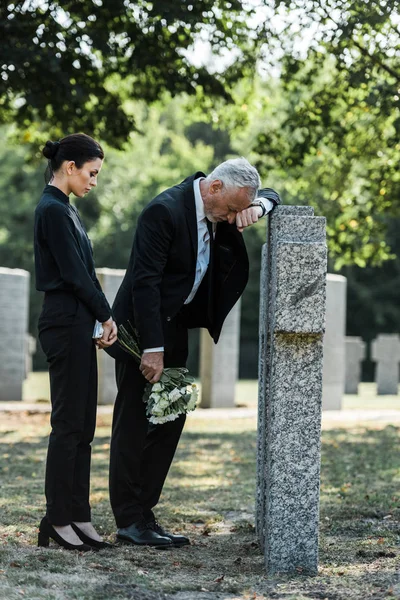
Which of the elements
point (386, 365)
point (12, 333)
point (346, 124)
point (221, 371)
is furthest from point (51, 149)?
point (386, 365)

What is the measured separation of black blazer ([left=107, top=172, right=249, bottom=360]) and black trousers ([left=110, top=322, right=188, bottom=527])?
0.13 m

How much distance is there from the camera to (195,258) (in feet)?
18.2

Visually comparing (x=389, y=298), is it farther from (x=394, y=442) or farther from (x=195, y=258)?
(x=195, y=258)

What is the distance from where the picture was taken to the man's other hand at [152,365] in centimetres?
Answer: 546

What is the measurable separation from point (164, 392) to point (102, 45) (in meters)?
7.23

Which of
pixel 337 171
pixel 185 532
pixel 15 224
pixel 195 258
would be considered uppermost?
pixel 15 224

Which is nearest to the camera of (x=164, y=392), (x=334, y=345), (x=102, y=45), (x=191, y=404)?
(x=164, y=392)

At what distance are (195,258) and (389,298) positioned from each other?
37571 mm

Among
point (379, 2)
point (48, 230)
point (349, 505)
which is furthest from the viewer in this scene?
point (379, 2)

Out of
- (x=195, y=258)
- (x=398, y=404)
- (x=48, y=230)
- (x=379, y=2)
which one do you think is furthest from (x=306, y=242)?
(x=398, y=404)

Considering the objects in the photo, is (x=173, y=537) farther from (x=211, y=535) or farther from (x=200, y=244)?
(x=200, y=244)

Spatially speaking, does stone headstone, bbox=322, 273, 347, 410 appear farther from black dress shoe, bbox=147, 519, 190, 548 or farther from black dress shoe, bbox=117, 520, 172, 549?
black dress shoe, bbox=117, 520, 172, 549

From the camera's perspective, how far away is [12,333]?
15938mm

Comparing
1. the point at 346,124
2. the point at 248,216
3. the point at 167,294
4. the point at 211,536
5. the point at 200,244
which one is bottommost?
the point at 211,536
